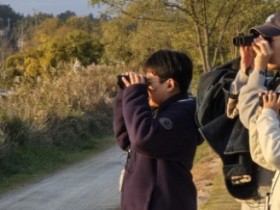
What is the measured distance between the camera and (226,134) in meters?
3.31

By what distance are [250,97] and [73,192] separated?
9.51 metres

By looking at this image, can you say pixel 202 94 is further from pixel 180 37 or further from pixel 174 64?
pixel 180 37

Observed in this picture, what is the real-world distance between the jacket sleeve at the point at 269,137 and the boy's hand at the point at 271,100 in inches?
1.3

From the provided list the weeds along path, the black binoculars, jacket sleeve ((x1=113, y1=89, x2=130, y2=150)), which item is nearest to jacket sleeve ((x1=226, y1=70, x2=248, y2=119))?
the black binoculars

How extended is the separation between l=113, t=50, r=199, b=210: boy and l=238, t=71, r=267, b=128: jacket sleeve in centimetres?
60

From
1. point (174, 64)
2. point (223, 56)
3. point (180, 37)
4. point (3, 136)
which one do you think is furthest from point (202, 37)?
point (174, 64)

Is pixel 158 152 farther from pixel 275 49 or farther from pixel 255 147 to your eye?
pixel 275 49

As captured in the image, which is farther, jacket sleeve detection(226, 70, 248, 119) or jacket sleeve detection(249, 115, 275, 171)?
jacket sleeve detection(226, 70, 248, 119)

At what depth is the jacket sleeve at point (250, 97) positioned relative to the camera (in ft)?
10.3

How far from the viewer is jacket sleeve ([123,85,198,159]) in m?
3.60

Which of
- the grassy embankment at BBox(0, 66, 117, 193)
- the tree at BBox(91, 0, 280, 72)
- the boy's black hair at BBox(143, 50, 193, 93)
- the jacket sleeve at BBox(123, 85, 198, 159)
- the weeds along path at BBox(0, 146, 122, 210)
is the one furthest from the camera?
the grassy embankment at BBox(0, 66, 117, 193)

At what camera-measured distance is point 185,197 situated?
12.2 ft

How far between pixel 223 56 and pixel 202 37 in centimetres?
728

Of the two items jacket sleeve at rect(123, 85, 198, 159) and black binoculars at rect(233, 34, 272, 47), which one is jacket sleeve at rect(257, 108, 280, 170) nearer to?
black binoculars at rect(233, 34, 272, 47)
